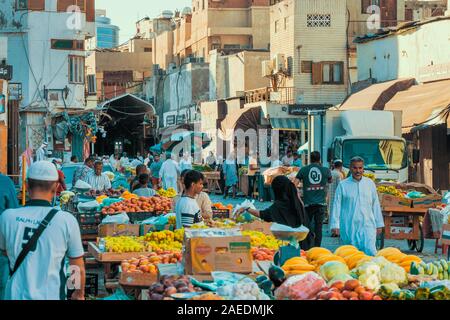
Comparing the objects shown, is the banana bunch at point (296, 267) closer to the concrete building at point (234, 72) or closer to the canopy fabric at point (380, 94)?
the canopy fabric at point (380, 94)

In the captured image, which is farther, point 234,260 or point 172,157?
point 172,157

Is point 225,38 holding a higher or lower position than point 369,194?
higher

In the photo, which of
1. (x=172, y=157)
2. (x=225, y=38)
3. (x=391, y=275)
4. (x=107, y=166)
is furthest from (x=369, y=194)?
(x=225, y=38)

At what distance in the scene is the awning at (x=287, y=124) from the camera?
53.5 m

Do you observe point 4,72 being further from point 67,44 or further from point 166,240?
point 67,44

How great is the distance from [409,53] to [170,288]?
35.0 meters

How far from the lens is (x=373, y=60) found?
4744 centimetres

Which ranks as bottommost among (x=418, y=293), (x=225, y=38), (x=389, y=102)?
(x=418, y=293)

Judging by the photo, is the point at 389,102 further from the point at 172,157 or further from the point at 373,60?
the point at 172,157

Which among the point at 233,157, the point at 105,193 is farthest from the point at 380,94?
the point at 105,193

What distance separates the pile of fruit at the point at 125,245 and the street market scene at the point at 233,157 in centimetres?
2

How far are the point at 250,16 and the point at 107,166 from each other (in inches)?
1486
